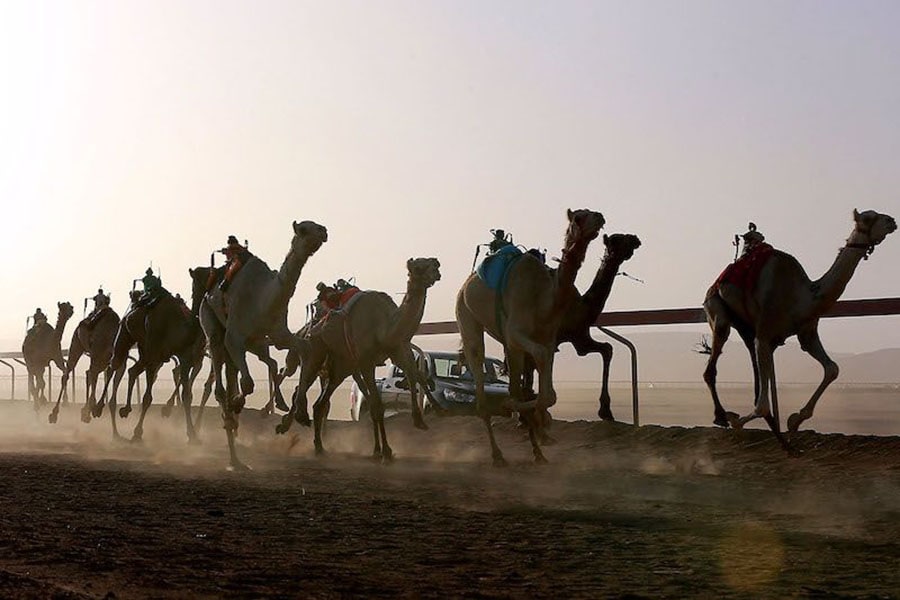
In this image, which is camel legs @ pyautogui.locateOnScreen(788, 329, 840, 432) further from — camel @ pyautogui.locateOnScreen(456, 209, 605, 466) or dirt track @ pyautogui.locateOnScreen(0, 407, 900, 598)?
camel @ pyautogui.locateOnScreen(456, 209, 605, 466)

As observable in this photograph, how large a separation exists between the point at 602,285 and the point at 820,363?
2.61 metres

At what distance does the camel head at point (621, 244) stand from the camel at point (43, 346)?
21.2 meters

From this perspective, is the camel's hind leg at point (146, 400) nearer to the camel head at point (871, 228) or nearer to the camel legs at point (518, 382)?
the camel legs at point (518, 382)

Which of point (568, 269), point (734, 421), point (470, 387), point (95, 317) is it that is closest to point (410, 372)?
point (568, 269)

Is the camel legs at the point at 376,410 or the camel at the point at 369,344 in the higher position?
the camel at the point at 369,344

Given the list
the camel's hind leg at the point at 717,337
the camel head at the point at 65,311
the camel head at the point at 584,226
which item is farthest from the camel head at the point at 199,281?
the camel head at the point at 65,311

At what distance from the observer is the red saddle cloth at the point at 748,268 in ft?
44.9

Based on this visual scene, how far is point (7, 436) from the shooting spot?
74.0 ft

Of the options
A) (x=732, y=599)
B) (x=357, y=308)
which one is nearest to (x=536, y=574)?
(x=732, y=599)

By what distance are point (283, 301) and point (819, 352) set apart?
6.19m

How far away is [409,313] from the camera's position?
15.5 m

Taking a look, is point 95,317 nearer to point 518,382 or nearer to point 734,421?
point 518,382


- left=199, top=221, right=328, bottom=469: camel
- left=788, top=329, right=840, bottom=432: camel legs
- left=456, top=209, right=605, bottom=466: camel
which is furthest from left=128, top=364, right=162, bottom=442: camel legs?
left=788, top=329, right=840, bottom=432: camel legs

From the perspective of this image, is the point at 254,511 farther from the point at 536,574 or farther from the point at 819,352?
the point at 819,352
